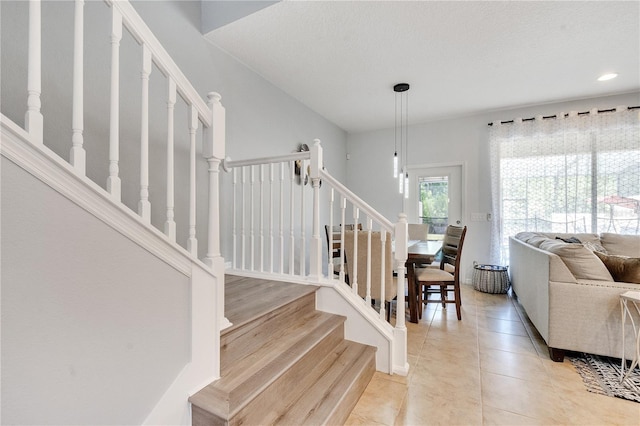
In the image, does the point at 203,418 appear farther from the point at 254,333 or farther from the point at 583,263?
the point at 583,263

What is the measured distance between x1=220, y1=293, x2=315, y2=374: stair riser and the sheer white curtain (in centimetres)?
378

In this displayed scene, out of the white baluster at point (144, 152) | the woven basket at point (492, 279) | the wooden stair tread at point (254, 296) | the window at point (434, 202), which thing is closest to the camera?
the white baluster at point (144, 152)

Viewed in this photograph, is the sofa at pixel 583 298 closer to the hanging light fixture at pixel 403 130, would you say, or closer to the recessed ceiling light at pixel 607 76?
the hanging light fixture at pixel 403 130

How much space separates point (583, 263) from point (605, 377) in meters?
0.78

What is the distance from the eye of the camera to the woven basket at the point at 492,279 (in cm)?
401

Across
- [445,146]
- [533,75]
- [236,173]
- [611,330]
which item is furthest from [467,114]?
[236,173]

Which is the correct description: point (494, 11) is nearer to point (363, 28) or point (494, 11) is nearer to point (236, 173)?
point (363, 28)

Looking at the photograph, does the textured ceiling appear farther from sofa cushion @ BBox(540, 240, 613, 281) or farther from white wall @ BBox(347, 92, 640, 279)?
sofa cushion @ BBox(540, 240, 613, 281)

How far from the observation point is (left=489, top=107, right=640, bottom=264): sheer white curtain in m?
3.67

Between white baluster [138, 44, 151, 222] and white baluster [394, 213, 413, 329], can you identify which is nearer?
white baluster [138, 44, 151, 222]

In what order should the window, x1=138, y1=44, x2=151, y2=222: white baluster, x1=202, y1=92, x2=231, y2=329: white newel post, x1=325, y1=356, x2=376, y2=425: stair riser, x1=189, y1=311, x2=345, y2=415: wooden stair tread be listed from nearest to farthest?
x1=138, y1=44, x2=151, y2=222: white baluster, x1=189, y1=311, x2=345, y2=415: wooden stair tread, x1=202, y1=92, x2=231, y2=329: white newel post, x1=325, y1=356, x2=376, y2=425: stair riser, the window

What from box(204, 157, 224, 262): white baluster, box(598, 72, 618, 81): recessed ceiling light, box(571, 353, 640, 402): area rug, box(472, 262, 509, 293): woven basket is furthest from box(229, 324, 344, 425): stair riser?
box(598, 72, 618, 81): recessed ceiling light

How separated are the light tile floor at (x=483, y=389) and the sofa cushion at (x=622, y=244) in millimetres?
1620

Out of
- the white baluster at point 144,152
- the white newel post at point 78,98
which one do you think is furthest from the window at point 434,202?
the white newel post at point 78,98
